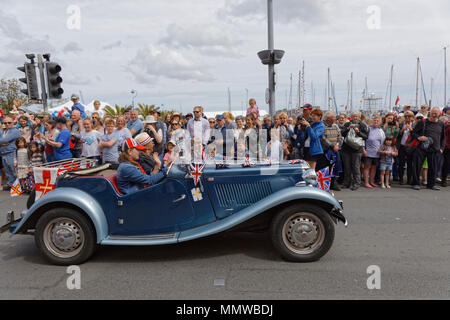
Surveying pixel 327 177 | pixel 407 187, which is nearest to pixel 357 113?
pixel 407 187

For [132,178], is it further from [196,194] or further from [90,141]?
[90,141]

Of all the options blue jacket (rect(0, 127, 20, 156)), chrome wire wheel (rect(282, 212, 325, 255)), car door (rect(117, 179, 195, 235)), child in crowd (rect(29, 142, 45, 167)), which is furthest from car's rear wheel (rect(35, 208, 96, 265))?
blue jacket (rect(0, 127, 20, 156))

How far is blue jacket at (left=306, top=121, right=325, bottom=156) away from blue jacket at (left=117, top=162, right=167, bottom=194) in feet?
12.7

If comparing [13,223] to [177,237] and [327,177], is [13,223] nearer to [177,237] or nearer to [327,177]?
[177,237]

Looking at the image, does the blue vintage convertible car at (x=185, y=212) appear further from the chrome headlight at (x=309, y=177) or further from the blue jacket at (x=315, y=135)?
the blue jacket at (x=315, y=135)

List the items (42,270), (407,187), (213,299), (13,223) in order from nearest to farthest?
(213,299) → (42,270) → (13,223) → (407,187)

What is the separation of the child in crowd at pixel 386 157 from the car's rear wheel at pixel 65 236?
23.5 feet

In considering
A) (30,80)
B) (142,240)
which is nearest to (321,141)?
(142,240)

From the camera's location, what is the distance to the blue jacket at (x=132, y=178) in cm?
420

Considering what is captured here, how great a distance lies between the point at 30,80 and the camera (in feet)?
32.5

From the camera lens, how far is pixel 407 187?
8766 millimetres

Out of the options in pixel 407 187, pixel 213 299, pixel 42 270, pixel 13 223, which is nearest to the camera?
pixel 213 299

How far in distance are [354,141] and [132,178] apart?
19.9ft
